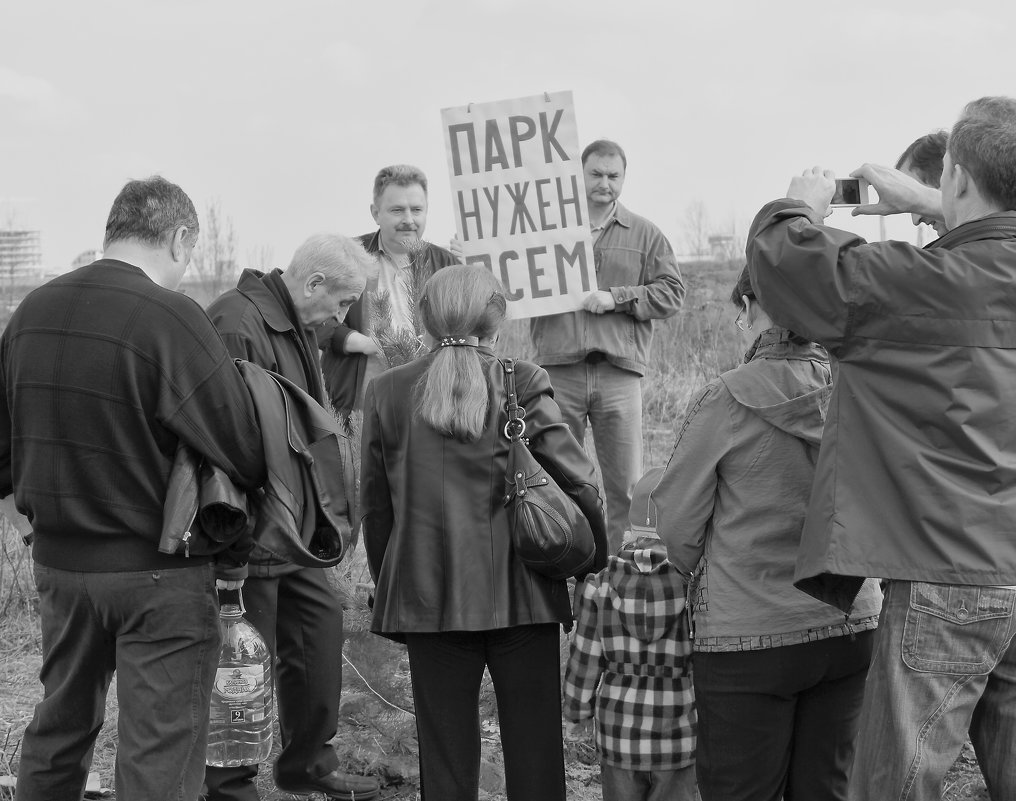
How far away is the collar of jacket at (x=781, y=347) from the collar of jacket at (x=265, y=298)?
1.65 m

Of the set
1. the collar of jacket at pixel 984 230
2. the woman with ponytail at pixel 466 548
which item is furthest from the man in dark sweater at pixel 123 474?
the collar of jacket at pixel 984 230

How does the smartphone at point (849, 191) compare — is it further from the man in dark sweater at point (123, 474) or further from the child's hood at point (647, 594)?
the man in dark sweater at point (123, 474)

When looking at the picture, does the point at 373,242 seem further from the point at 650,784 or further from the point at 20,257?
the point at 20,257

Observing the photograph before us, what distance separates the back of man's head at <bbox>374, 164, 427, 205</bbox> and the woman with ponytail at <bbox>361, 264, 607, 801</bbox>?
250cm

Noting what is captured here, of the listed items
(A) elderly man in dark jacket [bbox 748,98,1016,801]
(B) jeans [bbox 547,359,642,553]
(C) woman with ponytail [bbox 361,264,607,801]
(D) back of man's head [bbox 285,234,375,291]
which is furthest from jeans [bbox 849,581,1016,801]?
(B) jeans [bbox 547,359,642,553]

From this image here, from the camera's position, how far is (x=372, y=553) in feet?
11.3

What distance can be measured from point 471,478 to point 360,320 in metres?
2.25

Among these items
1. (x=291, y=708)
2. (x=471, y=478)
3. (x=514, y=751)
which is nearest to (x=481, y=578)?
(x=471, y=478)

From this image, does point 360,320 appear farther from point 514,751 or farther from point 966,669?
point 966,669

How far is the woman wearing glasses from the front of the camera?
286cm

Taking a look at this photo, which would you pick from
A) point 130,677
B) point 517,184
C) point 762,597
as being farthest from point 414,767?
point 517,184

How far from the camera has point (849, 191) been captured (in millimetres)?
2977

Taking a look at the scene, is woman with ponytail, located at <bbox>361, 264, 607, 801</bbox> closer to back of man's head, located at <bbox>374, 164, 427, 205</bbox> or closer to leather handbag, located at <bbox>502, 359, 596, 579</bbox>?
leather handbag, located at <bbox>502, 359, 596, 579</bbox>

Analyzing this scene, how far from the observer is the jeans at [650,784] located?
3244 millimetres
